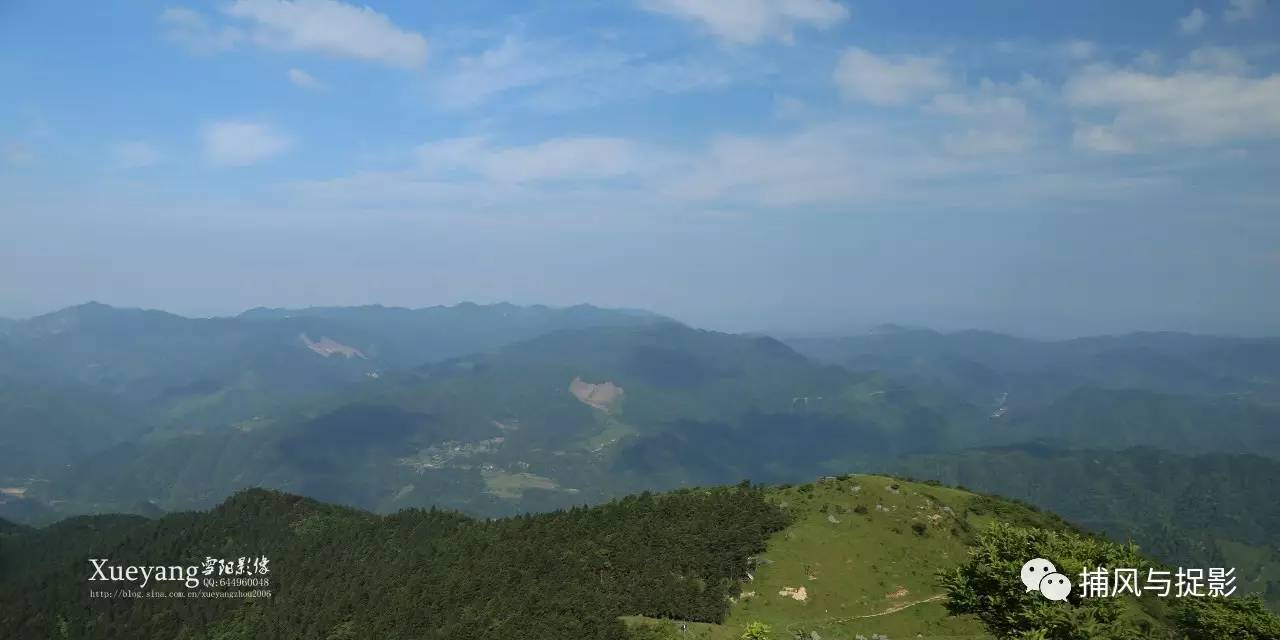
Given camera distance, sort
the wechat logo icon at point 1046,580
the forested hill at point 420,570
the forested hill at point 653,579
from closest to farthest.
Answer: the wechat logo icon at point 1046,580, the forested hill at point 653,579, the forested hill at point 420,570

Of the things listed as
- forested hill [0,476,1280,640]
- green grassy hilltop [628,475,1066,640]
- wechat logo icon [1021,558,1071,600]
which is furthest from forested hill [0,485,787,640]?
wechat logo icon [1021,558,1071,600]

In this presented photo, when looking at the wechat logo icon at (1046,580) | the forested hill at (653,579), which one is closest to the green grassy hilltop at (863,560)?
the forested hill at (653,579)

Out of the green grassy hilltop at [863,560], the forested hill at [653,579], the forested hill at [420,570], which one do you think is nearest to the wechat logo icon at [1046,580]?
the forested hill at [653,579]

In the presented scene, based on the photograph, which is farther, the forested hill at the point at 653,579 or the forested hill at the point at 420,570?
the forested hill at the point at 420,570

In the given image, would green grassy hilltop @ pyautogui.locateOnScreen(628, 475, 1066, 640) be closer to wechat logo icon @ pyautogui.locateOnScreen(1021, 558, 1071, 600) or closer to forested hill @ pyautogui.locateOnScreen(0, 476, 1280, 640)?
forested hill @ pyautogui.locateOnScreen(0, 476, 1280, 640)

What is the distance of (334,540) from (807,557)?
10391cm

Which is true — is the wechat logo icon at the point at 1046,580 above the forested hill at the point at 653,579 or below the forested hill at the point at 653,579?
above

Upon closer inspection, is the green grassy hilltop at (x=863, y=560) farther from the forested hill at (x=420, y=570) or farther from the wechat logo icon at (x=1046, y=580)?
the wechat logo icon at (x=1046, y=580)

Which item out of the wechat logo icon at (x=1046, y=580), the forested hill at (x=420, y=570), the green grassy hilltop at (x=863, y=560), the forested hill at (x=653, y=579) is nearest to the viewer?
the wechat logo icon at (x=1046, y=580)

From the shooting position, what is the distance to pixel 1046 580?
5481 centimetres

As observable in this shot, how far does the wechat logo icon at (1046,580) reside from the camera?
179 feet

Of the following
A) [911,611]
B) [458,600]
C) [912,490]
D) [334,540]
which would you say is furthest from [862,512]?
[334,540]

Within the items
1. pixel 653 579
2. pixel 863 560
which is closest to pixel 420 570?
pixel 653 579

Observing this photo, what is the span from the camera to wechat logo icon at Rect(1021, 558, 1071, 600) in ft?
179
